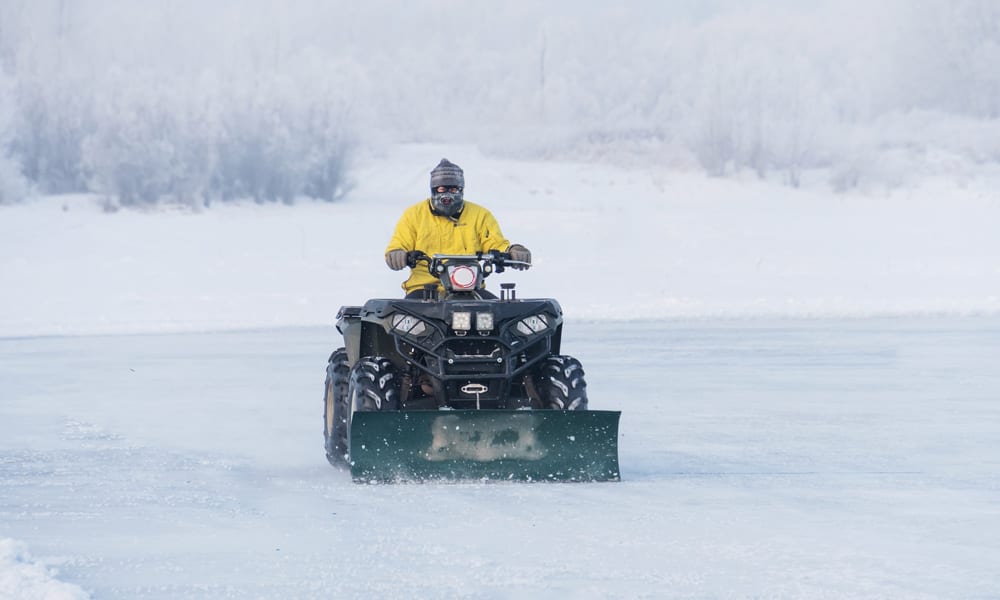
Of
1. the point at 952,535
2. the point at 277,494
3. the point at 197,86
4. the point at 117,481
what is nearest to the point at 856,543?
the point at 952,535

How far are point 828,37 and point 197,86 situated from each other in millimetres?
30670

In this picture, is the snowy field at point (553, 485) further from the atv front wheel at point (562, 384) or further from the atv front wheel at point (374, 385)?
the atv front wheel at point (562, 384)

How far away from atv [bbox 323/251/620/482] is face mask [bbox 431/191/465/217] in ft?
0.96

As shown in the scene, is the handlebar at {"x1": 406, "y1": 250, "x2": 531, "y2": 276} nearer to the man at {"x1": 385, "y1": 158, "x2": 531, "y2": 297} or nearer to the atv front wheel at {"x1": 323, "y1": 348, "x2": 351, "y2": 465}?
the man at {"x1": 385, "y1": 158, "x2": 531, "y2": 297}

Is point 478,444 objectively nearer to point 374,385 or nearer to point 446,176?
point 374,385

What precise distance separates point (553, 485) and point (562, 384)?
0.60 metres

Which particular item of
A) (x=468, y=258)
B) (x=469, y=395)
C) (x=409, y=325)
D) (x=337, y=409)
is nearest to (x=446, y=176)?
(x=468, y=258)

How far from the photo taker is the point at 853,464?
917cm

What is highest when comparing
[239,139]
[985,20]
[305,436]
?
[985,20]

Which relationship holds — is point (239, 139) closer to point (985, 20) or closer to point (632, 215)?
point (632, 215)

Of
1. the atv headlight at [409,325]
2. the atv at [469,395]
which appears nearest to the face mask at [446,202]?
the atv at [469,395]

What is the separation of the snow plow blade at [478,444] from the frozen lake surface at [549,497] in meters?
0.12

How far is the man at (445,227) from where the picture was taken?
8867mm

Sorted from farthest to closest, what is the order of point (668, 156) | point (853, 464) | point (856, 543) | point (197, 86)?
point (668, 156) < point (197, 86) < point (853, 464) < point (856, 543)
